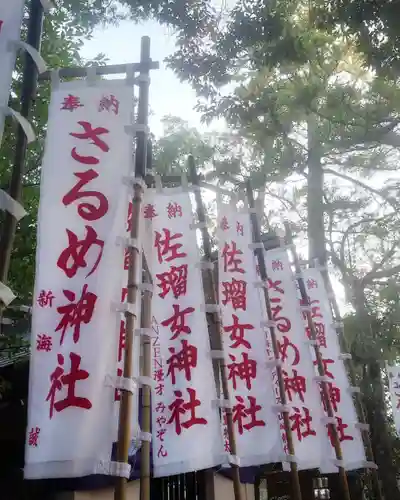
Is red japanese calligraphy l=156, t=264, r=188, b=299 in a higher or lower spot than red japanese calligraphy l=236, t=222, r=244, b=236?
lower

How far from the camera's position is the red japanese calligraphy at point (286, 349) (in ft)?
28.1

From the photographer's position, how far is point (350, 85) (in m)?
13.0

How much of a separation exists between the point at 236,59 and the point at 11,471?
29.6ft

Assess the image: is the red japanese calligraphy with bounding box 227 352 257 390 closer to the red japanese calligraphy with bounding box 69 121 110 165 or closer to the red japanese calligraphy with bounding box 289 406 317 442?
the red japanese calligraphy with bounding box 289 406 317 442

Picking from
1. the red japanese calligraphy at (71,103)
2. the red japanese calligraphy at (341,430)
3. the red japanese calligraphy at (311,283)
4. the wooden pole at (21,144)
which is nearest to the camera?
the wooden pole at (21,144)

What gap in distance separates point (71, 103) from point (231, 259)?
12.1 feet

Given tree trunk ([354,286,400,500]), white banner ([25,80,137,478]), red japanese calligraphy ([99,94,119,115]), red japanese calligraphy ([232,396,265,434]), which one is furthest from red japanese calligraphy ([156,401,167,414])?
tree trunk ([354,286,400,500])

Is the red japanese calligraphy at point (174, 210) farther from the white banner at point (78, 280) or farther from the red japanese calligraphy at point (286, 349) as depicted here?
the red japanese calligraphy at point (286, 349)

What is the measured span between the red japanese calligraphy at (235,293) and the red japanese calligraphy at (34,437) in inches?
156

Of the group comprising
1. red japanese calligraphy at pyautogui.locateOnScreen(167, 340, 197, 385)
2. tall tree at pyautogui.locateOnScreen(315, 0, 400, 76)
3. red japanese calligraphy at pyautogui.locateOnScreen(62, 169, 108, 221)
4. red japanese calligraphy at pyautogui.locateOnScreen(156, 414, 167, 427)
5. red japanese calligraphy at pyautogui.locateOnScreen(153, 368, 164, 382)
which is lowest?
red japanese calligraphy at pyautogui.locateOnScreen(156, 414, 167, 427)

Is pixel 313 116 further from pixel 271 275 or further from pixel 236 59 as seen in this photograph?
pixel 271 275

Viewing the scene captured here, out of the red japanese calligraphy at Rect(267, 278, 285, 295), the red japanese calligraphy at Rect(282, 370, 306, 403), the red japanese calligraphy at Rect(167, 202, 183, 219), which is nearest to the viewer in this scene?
the red japanese calligraphy at Rect(167, 202, 183, 219)

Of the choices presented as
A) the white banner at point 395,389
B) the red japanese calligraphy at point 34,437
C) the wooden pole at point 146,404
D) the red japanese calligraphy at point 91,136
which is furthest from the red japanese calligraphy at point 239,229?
the white banner at point 395,389

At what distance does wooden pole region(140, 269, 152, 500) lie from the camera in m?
5.36
